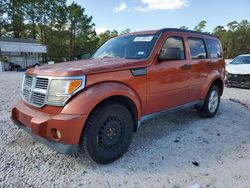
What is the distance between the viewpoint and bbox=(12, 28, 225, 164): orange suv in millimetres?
2916

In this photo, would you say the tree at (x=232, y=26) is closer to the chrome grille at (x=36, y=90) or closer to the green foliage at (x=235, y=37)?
the green foliage at (x=235, y=37)

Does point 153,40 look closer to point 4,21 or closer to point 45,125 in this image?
point 45,125

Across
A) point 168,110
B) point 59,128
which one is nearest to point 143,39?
point 168,110

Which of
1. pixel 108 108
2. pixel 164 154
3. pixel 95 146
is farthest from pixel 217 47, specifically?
pixel 95 146

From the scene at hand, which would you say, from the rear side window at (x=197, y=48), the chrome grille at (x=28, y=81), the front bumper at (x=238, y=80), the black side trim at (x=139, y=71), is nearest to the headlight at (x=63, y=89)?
the chrome grille at (x=28, y=81)

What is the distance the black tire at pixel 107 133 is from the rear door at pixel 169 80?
1.90 feet

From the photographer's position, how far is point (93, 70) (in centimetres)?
306

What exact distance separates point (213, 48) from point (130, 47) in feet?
8.14

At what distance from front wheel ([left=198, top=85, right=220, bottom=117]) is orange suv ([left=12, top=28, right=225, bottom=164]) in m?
0.70

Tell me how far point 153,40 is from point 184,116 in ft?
8.07

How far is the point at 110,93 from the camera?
123 inches

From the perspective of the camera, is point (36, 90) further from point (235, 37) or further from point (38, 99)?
point (235, 37)

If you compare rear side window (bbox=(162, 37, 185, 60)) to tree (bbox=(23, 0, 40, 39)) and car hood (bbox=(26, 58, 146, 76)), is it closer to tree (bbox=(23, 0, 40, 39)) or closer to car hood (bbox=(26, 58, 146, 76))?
car hood (bbox=(26, 58, 146, 76))

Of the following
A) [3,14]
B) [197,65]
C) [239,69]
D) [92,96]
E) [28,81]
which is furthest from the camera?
[3,14]
